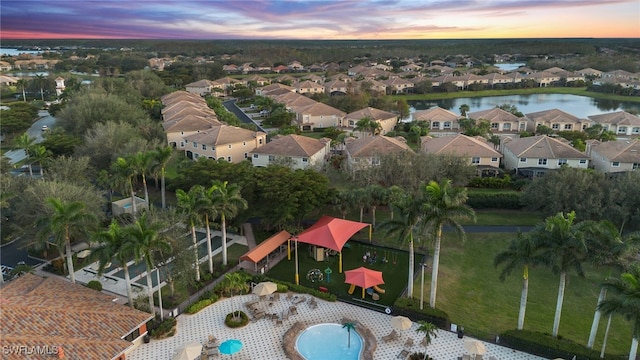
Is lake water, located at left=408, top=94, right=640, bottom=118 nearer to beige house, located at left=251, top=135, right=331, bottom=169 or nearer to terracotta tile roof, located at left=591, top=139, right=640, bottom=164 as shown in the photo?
terracotta tile roof, located at left=591, top=139, right=640, bottom=164

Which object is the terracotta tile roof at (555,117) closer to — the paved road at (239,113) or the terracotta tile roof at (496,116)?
the terracotta tile roof at (496,116)

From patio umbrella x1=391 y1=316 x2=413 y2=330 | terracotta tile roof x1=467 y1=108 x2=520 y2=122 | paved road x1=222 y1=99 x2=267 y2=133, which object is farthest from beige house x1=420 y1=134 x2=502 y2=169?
paved road x1=222 y1=99 x2=267 y2=133

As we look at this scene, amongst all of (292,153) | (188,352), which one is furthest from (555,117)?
(188,352)

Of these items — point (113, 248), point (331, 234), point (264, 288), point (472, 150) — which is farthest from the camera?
point (472, 150)

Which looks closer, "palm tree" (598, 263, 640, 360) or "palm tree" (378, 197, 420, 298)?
"palm tree" (598, 263, 640, 360)

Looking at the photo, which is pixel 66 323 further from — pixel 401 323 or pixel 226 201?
pixel 401 323

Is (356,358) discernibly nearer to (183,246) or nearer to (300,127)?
(183,246)
